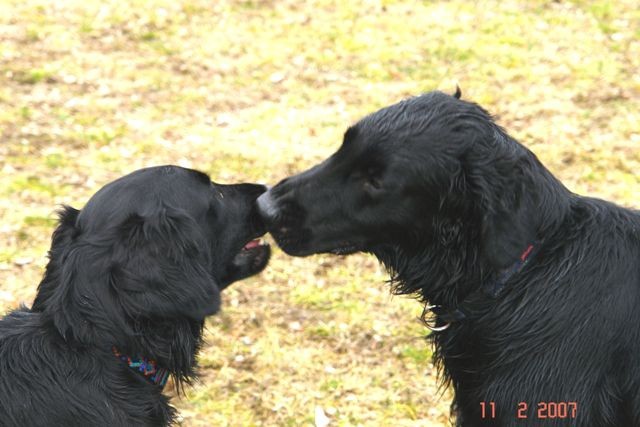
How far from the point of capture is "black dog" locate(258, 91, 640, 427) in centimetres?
312

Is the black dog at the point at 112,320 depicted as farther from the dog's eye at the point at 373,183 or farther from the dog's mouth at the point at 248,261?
the dog's eye at the point at 373,183

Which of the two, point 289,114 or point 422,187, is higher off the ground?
point 422,187

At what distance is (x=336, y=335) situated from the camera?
5.51 metres

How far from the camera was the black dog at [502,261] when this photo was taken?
3.12m

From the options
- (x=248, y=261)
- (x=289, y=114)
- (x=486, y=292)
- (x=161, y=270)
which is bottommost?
(x=289, y=114)

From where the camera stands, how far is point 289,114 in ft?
28.2

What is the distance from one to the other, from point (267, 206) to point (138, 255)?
0.87 metres

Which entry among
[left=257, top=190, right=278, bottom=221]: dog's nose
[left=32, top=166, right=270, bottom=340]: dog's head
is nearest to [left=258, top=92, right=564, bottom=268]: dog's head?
[left=257, top=190, right=278, bottom=221]: dog's nose

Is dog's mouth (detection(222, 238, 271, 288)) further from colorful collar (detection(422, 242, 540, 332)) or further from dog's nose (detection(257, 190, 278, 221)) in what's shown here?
colorful collar (detection(422, 242, 540, 332))

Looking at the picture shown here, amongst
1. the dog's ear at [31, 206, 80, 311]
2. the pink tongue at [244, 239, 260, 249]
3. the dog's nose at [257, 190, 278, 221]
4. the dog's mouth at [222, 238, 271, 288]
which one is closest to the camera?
the dog's ear at [31, 206, 80, 311]

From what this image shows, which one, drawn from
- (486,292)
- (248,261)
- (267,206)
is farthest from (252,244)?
(486,292)

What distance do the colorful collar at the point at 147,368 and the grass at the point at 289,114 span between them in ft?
4.77

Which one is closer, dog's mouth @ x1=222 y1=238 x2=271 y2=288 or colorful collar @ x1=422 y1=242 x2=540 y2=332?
colorful collar @ x1=422 y1=242 x2=540 y2=332

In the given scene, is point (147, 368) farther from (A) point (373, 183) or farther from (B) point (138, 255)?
(A) point (373, 183)
